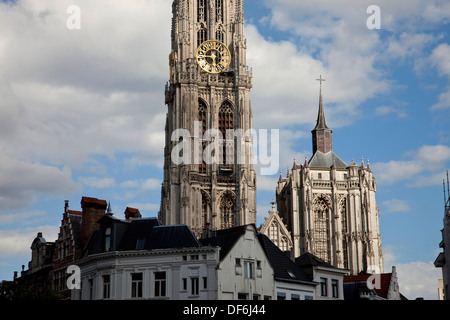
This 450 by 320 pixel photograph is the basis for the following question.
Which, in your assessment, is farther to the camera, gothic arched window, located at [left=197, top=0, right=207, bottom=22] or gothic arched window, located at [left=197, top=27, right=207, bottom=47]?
gothic arched window, located at [left=197, top=0, right=207, bottom=22]

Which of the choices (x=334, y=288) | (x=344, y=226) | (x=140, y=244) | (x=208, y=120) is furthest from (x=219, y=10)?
(x=140, y=244)

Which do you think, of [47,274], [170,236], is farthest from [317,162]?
[170,236]

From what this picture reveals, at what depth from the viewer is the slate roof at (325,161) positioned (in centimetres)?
10069

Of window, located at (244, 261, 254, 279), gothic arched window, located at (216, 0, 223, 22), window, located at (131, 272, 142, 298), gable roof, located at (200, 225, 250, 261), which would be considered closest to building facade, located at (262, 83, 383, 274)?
gothic arched window, located at (216, 0, 223, 22)

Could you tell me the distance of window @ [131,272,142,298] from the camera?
42062 millimetres

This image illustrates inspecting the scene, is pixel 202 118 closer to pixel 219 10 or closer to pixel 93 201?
pixel 219 10

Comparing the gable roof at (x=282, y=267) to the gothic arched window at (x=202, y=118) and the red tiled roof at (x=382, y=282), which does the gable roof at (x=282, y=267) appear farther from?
the gothic arched window at (x=202, y=118)

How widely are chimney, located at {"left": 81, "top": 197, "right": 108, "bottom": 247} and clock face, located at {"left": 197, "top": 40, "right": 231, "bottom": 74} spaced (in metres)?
50.5

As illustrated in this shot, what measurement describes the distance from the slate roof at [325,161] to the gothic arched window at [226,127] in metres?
10.4

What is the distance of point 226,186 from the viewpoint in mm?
93875

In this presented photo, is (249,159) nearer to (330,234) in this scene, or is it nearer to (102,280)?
(330,234)

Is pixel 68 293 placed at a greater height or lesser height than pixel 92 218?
lesser

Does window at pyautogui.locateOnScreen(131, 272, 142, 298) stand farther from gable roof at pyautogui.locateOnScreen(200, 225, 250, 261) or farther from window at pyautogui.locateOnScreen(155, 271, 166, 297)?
gable roof at pyautogui.locateOnScreen(200, 225, 250, 261)
